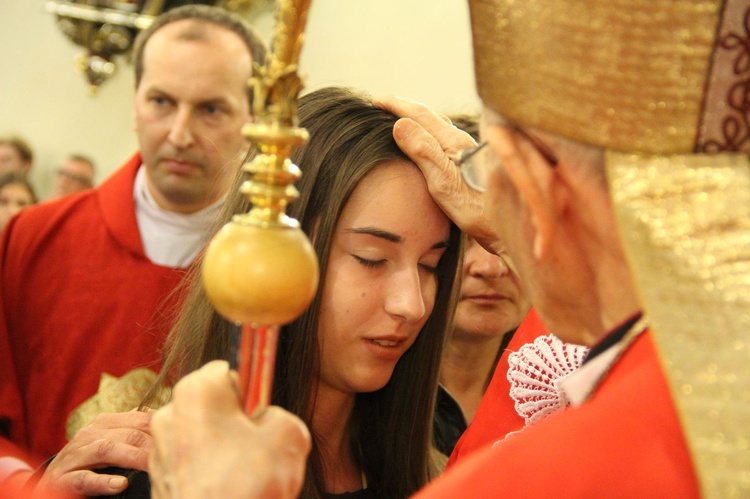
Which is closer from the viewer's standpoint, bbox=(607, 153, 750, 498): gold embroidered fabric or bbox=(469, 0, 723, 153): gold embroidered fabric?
bbox=(607, 153, 750, 498): gold embroidered fabric

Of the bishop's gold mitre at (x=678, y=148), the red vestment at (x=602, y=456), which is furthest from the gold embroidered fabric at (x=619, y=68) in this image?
the red vestment at (x=602, y=456)

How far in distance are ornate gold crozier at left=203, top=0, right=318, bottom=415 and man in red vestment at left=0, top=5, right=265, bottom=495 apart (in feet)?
5.59

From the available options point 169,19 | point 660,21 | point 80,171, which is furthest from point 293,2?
point 80,171

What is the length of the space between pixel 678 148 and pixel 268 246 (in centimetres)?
38

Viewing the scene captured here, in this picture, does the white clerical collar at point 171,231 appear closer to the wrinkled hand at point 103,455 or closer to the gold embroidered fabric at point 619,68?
the wrinkled hand at point 103,455

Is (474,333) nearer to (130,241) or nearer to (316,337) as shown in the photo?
(316,337)

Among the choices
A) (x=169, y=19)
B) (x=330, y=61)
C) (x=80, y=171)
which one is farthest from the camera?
(x=80, y=171)

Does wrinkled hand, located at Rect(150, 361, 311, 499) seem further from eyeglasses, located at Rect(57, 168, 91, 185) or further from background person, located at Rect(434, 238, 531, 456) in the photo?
eyeglasses, located at Rect(57, 168, 91, 185)

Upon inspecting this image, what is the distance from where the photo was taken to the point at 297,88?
0.95 m

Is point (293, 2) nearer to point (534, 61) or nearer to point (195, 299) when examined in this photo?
point (534, 61)

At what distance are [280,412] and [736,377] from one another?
414mm

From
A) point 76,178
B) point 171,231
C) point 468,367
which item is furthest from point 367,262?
point 76,178

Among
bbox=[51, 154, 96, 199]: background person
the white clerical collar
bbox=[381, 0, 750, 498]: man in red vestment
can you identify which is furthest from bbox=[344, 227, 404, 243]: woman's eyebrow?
bbox=[51, 154, 96, 199]: background person

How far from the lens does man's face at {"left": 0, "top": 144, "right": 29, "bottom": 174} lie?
5.50 metres
